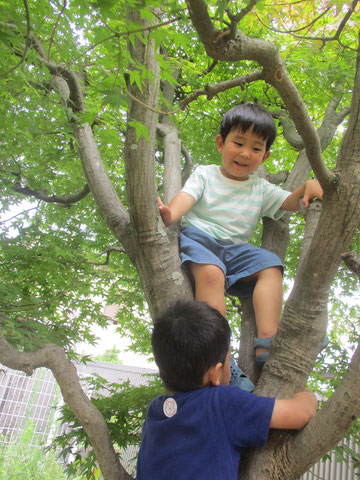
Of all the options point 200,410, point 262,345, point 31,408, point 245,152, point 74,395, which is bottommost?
point 31,408

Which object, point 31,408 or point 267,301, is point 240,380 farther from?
point 31,408

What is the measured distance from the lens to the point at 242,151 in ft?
6.33

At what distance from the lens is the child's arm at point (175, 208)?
66.6 inches

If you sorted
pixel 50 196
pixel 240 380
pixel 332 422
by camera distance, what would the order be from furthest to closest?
1. pixel 50 196
2. pixel 240 380
3. pixel 332 422

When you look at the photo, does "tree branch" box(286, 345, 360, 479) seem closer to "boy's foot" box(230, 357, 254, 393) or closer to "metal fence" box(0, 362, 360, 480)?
"boy's foot" box(230, 357, 254, 393)

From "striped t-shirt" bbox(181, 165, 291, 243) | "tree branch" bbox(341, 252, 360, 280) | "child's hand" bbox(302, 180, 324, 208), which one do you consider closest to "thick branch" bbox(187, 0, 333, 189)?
"tree branch" bbox(341, 252, 360, 280)

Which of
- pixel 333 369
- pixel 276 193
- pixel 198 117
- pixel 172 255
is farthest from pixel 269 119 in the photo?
pixel 198 117

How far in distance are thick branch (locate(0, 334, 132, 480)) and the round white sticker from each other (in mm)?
562

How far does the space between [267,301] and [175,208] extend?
62cm

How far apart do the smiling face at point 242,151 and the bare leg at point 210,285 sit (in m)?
0.66

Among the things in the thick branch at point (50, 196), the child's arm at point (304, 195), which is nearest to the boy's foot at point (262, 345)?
the child's arm at point (304, 195)

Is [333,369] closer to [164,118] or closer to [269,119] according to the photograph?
[269,119]

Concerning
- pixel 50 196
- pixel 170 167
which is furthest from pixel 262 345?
pixel 50 196

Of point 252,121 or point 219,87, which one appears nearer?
point 219,87
